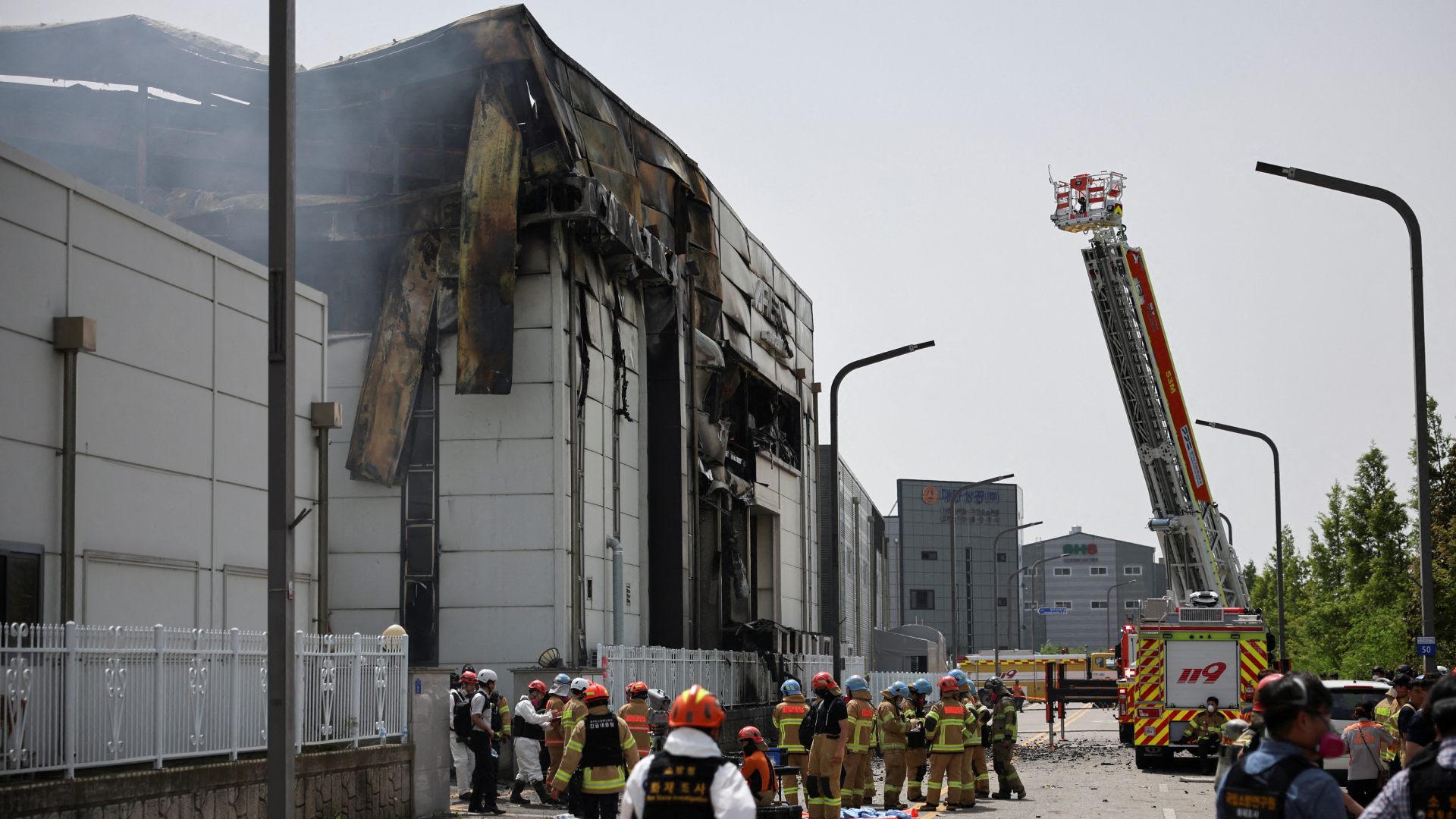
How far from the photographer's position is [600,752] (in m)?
11.4

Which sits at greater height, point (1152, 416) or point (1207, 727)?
point (1152, 416)

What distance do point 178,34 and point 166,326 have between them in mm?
10629

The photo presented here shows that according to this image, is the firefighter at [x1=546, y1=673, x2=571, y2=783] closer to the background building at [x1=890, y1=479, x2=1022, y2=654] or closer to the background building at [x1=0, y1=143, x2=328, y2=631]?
the background building at [x1=0, y1=143, x2=328, y2=631]

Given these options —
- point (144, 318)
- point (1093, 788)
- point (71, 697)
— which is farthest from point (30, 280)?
point (1093, 788)

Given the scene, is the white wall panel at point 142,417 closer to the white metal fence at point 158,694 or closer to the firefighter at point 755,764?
the white metal fence at point 158,694

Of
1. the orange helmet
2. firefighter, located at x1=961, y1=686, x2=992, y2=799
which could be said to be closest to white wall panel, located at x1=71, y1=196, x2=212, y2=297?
the orange helmet

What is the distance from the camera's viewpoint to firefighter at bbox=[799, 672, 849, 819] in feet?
50.8

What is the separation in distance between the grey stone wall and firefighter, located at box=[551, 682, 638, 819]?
9.50ft

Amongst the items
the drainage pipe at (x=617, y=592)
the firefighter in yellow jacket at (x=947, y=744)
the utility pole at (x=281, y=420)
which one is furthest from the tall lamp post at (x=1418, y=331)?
the drainage pipe at (x=617, y=592)

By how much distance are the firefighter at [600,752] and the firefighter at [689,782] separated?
4.65 metres

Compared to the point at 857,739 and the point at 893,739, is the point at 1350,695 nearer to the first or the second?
the point at 893,739

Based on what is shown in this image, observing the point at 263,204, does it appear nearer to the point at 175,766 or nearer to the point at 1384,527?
the point at 175,766

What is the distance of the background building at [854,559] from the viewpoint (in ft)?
198

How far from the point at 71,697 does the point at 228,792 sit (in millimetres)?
1880
